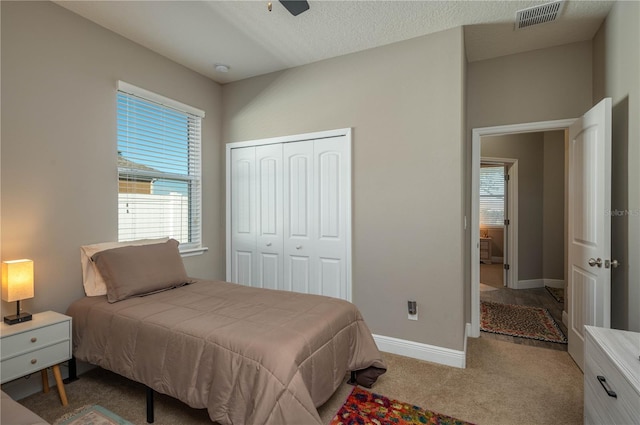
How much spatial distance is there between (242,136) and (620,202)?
3.54 meters

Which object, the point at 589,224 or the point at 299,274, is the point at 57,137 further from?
the point at 589,224

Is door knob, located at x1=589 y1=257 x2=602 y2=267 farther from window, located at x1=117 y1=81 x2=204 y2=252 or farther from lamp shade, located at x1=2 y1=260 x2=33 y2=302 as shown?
lamp shade, located at x1=2 y1=260 x2=33 y2=302

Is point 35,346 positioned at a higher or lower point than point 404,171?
lower

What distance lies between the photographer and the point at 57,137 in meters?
2.35

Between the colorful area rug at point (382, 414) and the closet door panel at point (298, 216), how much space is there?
54.5 inches

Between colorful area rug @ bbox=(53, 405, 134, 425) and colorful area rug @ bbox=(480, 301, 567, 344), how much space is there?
11.2ft

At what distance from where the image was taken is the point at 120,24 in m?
2.61

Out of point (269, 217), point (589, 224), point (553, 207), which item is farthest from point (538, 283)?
point (269, 217)

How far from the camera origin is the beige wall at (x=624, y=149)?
2.06 m

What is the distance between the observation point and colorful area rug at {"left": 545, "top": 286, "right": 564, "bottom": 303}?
Result: 457 centimetres

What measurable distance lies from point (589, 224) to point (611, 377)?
1.46m

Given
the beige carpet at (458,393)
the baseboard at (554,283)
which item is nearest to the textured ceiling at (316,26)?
the beige carpet at (458,393)

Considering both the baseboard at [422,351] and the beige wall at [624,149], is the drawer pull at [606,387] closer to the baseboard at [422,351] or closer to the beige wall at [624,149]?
the beige wall at [624,149]

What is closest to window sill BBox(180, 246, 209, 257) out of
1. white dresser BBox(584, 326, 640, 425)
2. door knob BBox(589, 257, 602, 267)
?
white dresser BBox(584, 326, 640, 425)
